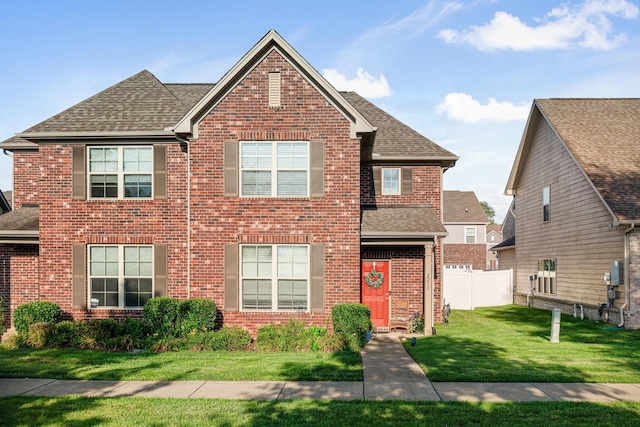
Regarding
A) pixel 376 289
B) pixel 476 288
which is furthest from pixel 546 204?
pixel 376 289

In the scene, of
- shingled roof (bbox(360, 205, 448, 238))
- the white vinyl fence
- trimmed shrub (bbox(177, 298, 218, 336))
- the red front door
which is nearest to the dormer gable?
shingled roof (bbox(360, 205, 448, 238))

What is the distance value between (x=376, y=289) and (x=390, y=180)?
386cm

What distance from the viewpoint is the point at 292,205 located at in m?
13.6

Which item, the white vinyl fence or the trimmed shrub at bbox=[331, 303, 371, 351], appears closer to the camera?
the trimmed shrub at bbox=[331, 303, 371, 351]

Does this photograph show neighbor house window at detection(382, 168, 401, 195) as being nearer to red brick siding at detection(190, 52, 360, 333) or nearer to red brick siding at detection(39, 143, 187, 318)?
red brick siding at detection(190, 52, 360, 333)

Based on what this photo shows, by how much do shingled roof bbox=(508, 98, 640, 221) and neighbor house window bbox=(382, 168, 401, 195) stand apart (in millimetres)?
6921

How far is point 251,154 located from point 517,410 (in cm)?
909

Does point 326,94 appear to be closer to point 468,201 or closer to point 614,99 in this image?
point 614,99

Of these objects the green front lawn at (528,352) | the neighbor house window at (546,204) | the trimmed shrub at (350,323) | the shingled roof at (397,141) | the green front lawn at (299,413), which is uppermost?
the shingled roof at (397,141)

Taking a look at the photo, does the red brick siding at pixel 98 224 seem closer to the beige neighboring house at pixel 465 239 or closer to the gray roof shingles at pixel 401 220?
the gray roof shingles at pixel 401 220

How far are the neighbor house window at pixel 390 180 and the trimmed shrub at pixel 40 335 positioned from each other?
35.8 ft

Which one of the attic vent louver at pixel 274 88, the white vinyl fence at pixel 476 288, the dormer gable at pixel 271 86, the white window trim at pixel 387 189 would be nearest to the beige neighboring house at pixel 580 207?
the white vinyl fence at pixel 476 288

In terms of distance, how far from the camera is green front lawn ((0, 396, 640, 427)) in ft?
23.4

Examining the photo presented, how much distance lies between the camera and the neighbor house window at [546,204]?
888 inches
